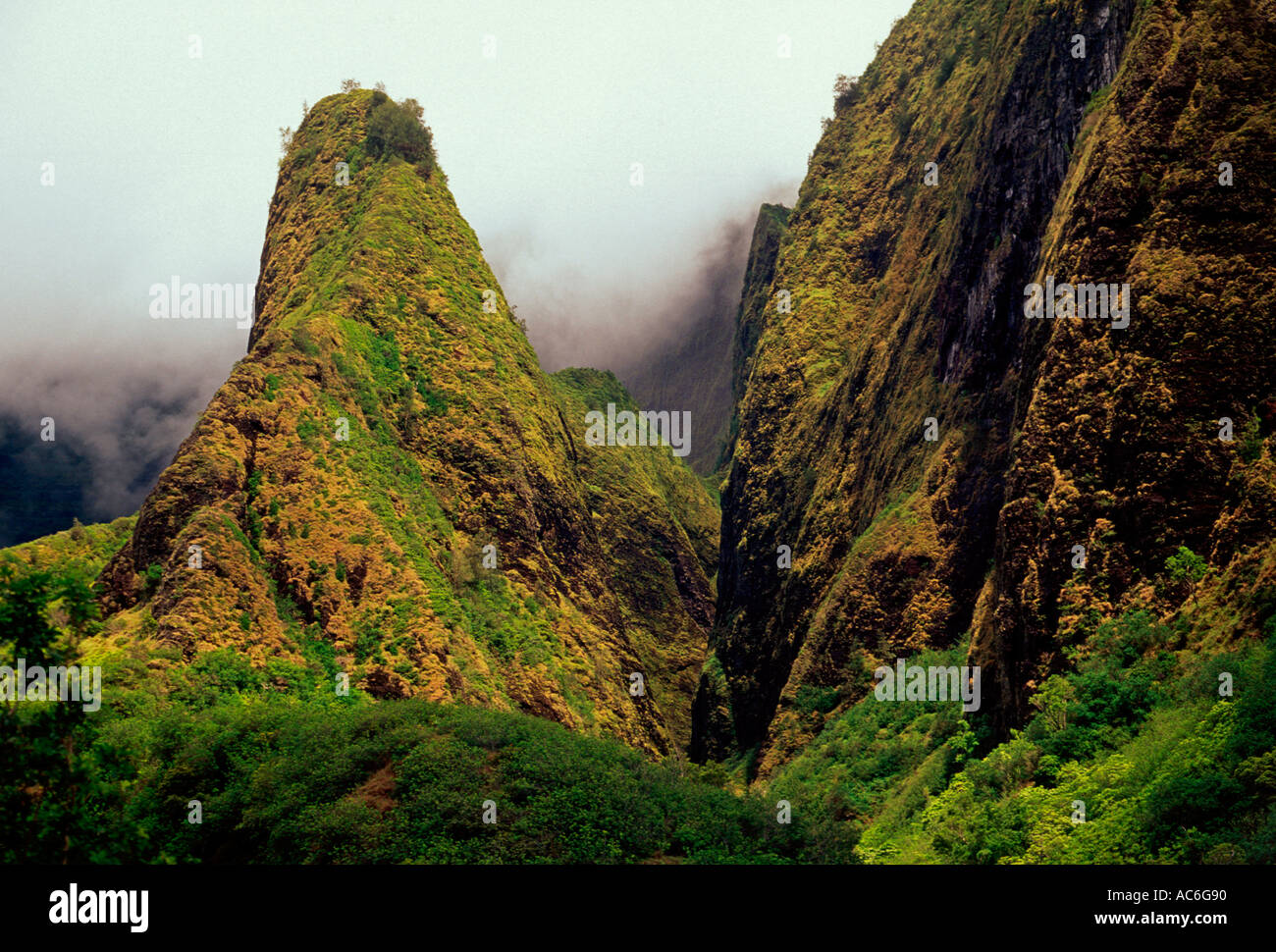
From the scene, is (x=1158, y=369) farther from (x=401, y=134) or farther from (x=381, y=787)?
(x=401, y=134)

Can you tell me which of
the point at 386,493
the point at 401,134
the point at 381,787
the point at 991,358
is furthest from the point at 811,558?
the point at 401,134

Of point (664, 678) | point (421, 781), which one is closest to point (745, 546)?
point (664, 678)

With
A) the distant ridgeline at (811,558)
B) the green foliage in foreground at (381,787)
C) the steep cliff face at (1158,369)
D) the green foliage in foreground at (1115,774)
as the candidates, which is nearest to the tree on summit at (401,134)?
the distant ridgeline at (811,558)

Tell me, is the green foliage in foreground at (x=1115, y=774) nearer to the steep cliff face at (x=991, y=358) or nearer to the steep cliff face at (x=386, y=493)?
the steep cliff face at (x=991, y=358)

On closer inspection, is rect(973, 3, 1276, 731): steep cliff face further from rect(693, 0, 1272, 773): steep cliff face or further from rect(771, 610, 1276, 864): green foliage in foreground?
rect(771, 610, 1276, 864): green foliage in foreground
